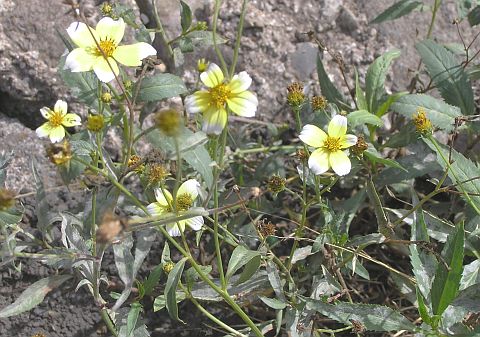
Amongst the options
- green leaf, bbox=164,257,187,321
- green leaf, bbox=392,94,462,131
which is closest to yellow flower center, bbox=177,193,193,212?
green leaf, bbox=164,257,187,321

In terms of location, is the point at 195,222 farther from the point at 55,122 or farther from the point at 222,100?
the point at 55,122

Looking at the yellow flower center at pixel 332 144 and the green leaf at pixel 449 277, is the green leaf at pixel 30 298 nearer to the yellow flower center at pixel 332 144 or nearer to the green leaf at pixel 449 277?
the yellow flower center at pixel 332 144

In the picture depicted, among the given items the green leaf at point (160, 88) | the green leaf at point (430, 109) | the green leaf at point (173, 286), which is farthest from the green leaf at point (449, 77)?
the green leaf at point (173, 286)

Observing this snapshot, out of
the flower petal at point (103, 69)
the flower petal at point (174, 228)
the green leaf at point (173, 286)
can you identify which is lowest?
the green leaf at point (173, 286)

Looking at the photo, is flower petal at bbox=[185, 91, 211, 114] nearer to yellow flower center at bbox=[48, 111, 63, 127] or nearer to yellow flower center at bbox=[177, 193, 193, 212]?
yellow flower center at bbox=[177, 193, 193, 212]

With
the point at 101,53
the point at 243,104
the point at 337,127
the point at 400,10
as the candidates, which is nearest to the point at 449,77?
the point at 400,10
